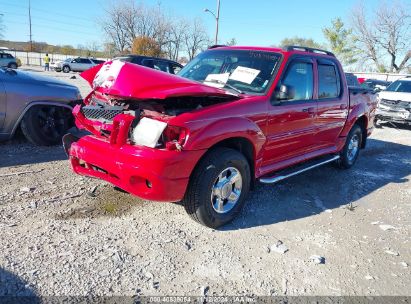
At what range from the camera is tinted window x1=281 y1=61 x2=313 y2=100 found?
4.21 metres

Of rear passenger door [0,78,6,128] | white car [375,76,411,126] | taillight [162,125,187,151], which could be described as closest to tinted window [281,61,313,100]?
taillight [162,125,187,151]

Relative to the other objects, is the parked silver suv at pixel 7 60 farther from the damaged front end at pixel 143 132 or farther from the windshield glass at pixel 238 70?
the damaged front end at pixel 143 132

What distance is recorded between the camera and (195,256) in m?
3.19

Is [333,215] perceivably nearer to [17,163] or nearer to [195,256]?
[195,256]

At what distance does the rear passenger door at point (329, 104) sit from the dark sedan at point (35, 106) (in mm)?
4096

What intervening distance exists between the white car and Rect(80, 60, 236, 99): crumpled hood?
10.1 meters

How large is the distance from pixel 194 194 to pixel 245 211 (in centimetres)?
105

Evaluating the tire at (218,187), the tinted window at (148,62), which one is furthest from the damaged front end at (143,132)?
the tinted window at (148,62)

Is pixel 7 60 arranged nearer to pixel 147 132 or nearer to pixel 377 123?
pixel 377 123

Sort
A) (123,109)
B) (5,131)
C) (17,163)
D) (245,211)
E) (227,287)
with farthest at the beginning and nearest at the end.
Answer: (5,131), (17,163), (245,211), (123,109), (227,287)

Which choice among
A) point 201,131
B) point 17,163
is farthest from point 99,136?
point 17,163

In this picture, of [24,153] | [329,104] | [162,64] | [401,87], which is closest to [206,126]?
[329,104]

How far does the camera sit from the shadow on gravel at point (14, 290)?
2.44 metres

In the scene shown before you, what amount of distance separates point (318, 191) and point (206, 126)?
2669 mm
